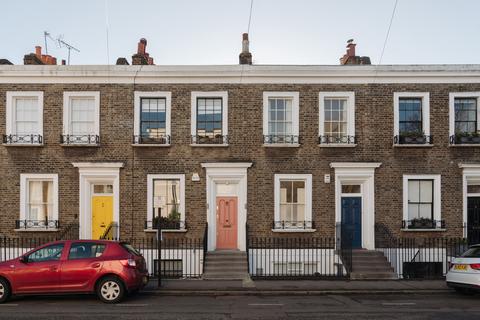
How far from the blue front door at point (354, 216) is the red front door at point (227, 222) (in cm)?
424

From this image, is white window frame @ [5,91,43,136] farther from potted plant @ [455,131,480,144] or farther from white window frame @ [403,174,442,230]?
potted plant @ [455,131,480,144]

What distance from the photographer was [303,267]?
18094 millimetres

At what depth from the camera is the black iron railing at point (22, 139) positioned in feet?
60.4

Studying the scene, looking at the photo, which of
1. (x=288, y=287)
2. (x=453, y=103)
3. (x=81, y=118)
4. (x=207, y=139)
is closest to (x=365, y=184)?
(x=453, y=103)

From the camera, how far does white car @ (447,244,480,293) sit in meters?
13.1

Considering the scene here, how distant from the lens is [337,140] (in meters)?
18.7

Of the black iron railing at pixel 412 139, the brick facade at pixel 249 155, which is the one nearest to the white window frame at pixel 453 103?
the brick facade at pixel 249 155

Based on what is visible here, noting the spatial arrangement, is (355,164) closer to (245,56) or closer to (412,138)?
(412,138)

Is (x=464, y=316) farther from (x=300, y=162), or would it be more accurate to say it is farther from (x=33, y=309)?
(x=33, y=309)

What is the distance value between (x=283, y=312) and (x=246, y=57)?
10.9 metres

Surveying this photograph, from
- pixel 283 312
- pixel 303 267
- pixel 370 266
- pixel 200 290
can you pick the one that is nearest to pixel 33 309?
pixel 200 290

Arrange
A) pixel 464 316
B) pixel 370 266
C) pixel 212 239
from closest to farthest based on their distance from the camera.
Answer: pixel 464 316 → pixel 370 266 → pixel 212 239

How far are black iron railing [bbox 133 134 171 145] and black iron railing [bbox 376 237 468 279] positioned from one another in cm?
895

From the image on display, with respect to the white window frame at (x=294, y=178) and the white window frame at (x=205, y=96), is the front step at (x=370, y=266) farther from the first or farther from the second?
the white window frame at (x=205, y=96)
